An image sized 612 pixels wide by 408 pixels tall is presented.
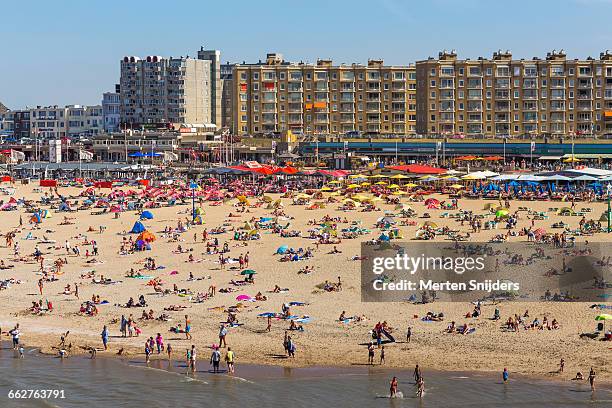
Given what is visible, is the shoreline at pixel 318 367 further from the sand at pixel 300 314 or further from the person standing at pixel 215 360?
the person standing at pixel 215 360

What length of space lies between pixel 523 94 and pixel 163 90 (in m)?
59.8

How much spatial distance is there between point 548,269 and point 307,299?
10.5 metres

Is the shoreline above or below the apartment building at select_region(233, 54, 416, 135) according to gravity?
below

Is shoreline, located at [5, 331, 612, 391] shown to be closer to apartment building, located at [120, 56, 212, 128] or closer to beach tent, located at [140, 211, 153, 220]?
beach tent, located at [140, 211, 153, 220]

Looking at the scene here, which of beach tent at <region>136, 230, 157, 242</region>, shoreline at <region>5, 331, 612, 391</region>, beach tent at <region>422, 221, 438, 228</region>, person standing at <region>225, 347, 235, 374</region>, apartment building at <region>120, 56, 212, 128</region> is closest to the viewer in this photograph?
shoreline at <region>5, 331, 612, 391</region>

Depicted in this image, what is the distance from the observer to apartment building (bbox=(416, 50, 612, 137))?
4412 inches

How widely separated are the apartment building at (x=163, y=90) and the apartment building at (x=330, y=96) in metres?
31.8

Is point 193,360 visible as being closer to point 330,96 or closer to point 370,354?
point 370,354

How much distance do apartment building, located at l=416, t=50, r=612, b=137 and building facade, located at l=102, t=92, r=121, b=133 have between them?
2589 inches

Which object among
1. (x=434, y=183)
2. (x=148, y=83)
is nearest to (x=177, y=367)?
(x=434, y=183)

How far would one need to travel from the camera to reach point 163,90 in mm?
151375

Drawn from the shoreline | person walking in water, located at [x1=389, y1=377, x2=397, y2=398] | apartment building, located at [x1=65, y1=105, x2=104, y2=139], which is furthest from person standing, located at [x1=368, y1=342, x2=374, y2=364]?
apartment building, located at [x1=65, y1=105, x2=104, y2=139]

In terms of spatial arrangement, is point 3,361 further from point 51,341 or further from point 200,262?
point 200,262

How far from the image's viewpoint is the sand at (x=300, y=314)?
2998cm
